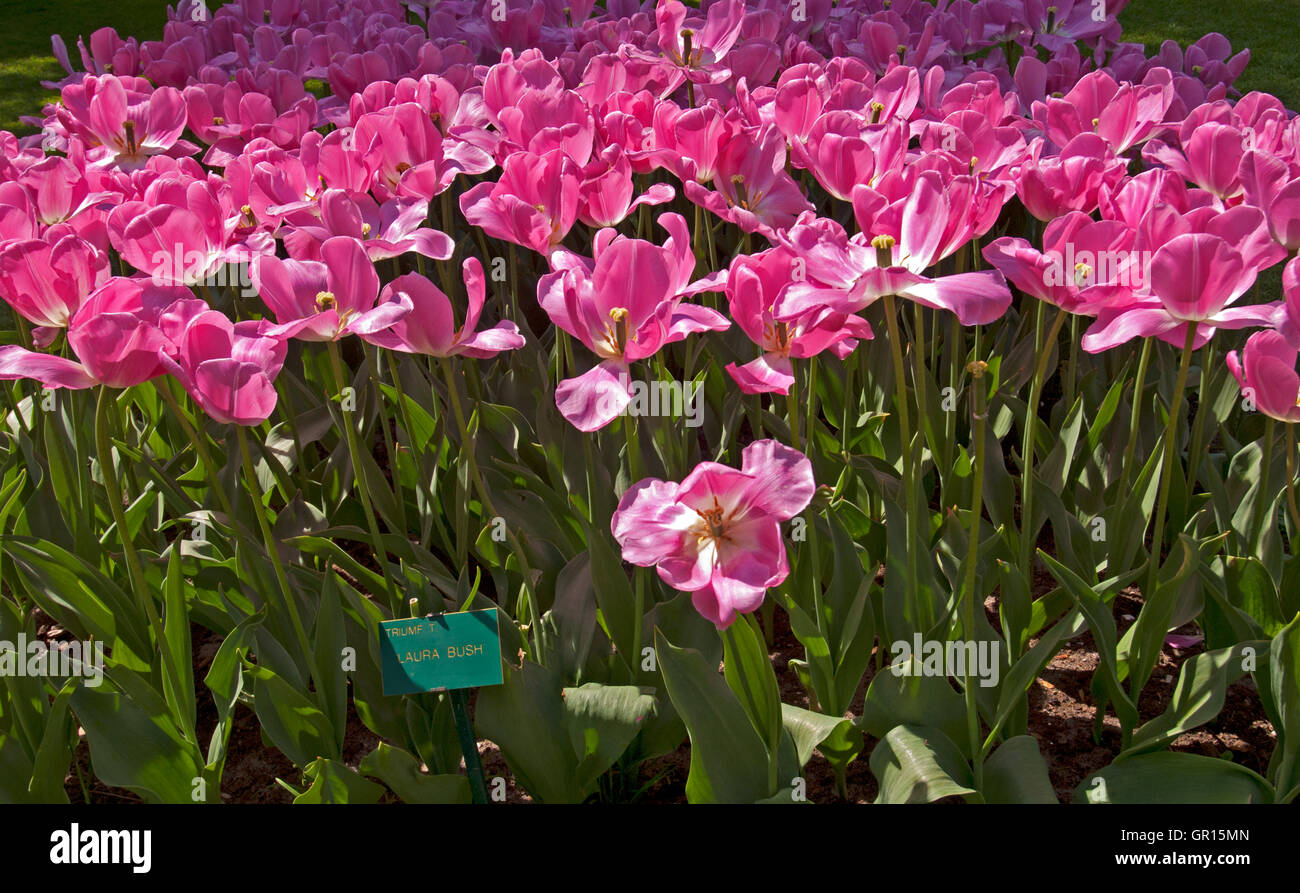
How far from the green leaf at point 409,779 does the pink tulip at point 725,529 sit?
1.72ft

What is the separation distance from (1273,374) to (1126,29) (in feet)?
24.0

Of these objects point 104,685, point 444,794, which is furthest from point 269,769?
point 444,794

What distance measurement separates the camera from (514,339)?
1.64 meters

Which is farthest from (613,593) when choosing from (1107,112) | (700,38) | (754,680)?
(700,38)

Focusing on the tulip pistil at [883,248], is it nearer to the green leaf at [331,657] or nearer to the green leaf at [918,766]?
the green leaf at [918,766]

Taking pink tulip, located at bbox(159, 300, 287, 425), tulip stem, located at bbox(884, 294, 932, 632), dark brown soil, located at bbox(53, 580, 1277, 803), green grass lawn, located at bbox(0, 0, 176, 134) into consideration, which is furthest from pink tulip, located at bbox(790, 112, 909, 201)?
green grass lawn, located at bbox(0, 0, 176, 134)

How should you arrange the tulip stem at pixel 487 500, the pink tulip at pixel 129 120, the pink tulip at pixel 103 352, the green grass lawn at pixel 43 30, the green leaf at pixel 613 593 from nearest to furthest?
the pink tulip at pixel 103 352
the tulip stem at pixel 487 500
the green leaf at pixel 613 593
the pink tulip at pixel 129 120
the green grass lawn at pixel 43 30

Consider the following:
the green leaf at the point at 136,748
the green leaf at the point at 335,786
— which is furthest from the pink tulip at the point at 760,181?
the green leaf at the point at 136,748

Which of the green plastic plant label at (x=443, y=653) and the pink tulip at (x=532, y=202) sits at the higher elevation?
the pink tulip at (x=532, y=202)

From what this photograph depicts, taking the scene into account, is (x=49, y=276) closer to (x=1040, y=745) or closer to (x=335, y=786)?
(x=335, y=786)

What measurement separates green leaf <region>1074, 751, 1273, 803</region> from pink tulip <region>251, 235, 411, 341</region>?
1202mm

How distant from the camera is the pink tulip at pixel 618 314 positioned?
150cm

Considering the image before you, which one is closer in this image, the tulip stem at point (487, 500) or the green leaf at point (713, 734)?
the green leaf at point (713, 734)
